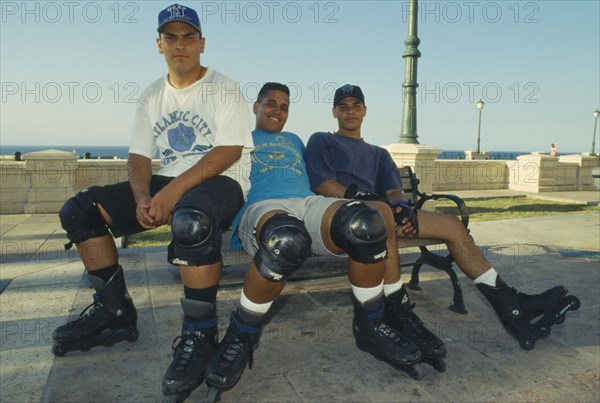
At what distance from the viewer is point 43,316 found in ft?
10.5

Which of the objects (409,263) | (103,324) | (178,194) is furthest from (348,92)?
(103,324)

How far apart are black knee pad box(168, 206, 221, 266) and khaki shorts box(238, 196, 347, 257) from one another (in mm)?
386

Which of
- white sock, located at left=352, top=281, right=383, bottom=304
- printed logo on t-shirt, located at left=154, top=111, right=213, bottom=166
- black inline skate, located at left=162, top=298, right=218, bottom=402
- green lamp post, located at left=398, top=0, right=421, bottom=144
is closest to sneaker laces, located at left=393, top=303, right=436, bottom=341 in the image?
white sock, located at left=352, top=281, right=383, bottom=304

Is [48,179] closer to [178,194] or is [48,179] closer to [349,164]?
[349,164]

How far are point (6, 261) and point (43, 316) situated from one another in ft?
7.08

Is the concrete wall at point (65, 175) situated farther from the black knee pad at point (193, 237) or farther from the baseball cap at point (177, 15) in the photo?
the black knee pad at point (193, 237)

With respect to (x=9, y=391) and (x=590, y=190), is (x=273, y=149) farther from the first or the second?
(x=590, y=190)

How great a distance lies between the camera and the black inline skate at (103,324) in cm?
262

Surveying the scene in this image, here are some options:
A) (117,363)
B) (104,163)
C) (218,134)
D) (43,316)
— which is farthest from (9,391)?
(104,163)

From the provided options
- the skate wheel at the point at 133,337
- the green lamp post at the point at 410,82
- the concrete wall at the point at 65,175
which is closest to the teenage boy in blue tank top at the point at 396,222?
the skate wheel at the point at 133,337

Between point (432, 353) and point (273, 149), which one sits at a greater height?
point (273, 149)

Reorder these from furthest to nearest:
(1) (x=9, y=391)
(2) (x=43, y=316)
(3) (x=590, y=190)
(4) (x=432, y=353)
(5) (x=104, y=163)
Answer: (3) (x=590, y=190), (5) (x=104, y=163), (2) (x=43, y=316), (4) (x=432, y=353), (1) (x=9, y=391)

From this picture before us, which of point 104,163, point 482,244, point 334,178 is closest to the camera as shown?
point 334,178

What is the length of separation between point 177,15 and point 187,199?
121cm
